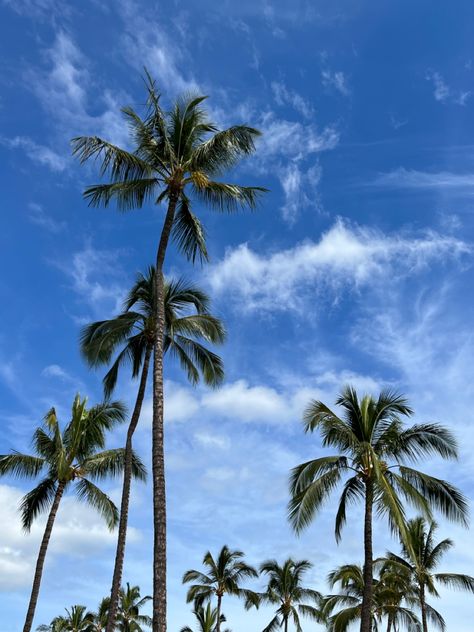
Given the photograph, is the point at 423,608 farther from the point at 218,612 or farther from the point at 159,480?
the point at 159,480

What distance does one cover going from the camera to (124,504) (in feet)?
74.2

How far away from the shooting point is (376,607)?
129ft

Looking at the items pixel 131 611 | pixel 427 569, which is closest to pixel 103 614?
pixel 131 611

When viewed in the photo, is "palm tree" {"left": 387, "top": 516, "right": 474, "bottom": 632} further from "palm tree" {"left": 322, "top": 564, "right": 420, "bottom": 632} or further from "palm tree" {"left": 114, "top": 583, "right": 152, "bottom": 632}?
"palm tree" {"left": 114, "top": 583, "right": 152, "bottom": 632}

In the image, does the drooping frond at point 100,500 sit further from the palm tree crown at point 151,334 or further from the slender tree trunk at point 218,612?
the slender tree trunk at point 218,612

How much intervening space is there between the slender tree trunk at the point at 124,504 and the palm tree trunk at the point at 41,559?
2.88m

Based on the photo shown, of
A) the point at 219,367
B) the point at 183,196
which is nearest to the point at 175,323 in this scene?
the point at 219,367

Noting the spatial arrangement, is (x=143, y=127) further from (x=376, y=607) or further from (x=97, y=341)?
(x=376, y=607)

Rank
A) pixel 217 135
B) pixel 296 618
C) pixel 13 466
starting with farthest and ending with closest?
1. pixel 296 618
2. pixel 13 466
3. pixel 217 135

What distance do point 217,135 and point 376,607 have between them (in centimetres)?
3232

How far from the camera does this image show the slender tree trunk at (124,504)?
72.7ft

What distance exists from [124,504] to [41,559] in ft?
13.9

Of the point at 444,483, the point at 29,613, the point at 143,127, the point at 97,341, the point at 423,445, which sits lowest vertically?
the point at 29,613

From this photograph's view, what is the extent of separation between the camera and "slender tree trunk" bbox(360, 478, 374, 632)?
20.2 m
